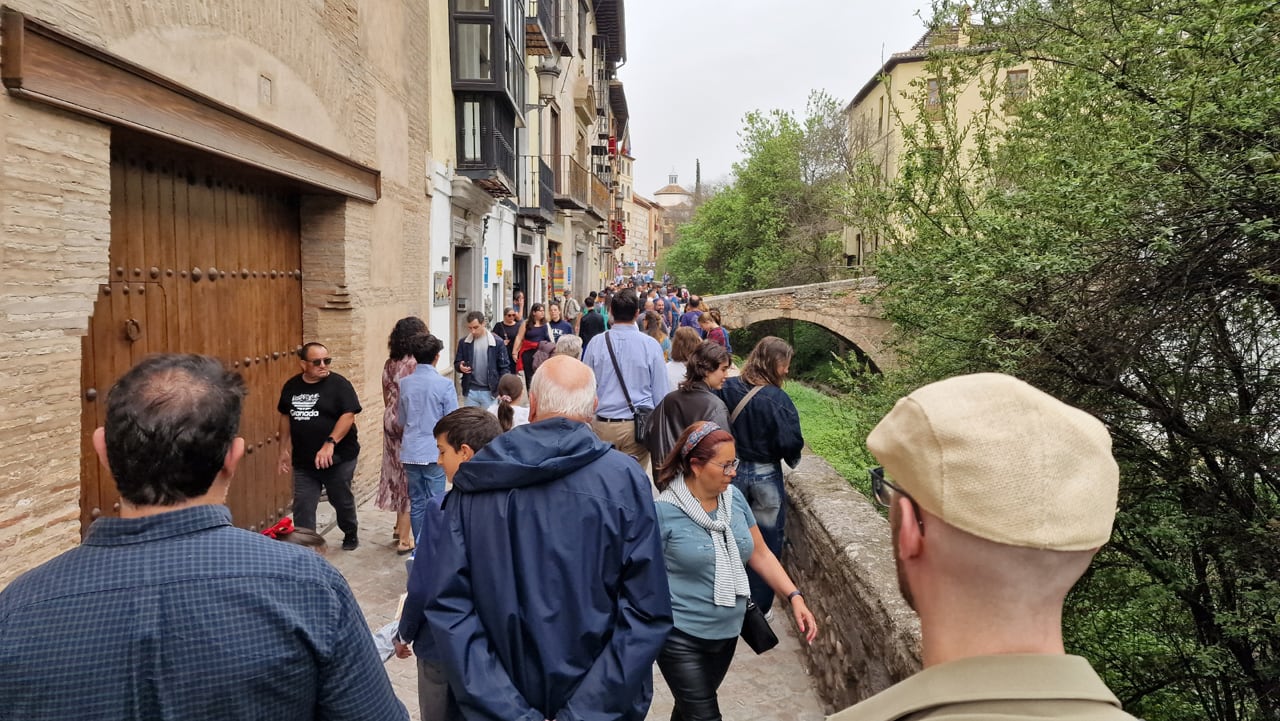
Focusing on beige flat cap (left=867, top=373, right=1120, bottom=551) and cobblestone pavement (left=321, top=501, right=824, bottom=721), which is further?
cobblestone pavement (left=321, top=501, right=824, bottom=721)

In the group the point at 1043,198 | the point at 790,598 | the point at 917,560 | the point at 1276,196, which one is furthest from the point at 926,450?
the point at 1043,198

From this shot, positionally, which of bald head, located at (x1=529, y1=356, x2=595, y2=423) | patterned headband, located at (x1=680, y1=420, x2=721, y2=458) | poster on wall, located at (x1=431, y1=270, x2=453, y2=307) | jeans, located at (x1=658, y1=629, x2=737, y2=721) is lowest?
jeans, located at (x1=658, y1=629, x2=737, y2=721)

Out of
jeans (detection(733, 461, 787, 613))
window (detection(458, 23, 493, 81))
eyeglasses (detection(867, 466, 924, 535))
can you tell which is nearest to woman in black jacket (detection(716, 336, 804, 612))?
jeans (detection(733, 461, 787, 613))

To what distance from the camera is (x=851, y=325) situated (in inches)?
1018

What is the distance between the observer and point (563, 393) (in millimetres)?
2559

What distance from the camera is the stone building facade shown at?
132 inches

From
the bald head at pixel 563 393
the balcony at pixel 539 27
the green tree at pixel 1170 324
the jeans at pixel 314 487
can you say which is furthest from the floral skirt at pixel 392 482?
the balcony at pixel 539 27

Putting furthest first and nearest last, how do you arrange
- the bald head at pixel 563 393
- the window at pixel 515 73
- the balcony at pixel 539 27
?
the balcony at pixel 539 27 < the window at pixel 515 73 < the bald head at pixel 563 393

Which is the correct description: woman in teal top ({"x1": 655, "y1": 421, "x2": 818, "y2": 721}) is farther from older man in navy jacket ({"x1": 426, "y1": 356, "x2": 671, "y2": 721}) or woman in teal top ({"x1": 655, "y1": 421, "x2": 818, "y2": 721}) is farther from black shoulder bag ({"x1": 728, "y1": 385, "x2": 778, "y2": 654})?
older man in navy jacket ({"x1": 426, "y1": 356, "x2": 671, "y2": 721})

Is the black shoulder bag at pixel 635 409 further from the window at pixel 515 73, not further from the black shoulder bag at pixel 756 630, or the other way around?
the window at pixel 515 73

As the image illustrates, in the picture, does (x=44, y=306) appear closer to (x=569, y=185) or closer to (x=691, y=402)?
(x=691, y=402)

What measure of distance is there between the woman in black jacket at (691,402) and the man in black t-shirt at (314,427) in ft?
6.57

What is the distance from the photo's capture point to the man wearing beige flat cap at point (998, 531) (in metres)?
1.05

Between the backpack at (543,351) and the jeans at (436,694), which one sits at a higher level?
the backpack at (543,351)
